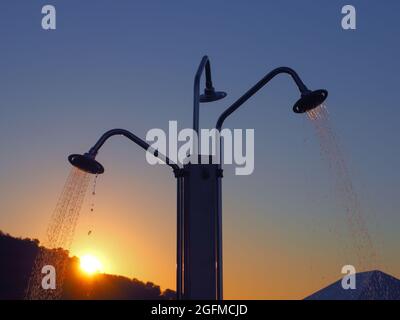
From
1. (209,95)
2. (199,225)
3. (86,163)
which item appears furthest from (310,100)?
(86,163)

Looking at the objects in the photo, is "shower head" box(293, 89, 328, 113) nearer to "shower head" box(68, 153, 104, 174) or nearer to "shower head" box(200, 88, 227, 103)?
"shower head" box(200, 88, 227, 103)

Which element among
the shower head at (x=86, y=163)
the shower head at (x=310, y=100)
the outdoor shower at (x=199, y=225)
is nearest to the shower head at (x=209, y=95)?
the outdoor shower at (x=199, y=225)

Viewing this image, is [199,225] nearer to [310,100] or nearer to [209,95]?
[209,95]

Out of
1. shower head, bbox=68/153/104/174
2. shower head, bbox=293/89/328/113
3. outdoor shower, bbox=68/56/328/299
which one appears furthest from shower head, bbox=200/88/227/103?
shower head, bbox=68/153/104/174

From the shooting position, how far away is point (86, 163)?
968 centimetres

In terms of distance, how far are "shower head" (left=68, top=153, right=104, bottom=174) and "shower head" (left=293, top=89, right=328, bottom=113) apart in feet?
8.47

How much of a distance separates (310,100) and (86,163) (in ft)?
9.48

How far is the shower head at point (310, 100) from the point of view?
9.55m

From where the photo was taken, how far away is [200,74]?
31.3ft

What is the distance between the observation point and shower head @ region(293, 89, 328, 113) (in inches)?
376
